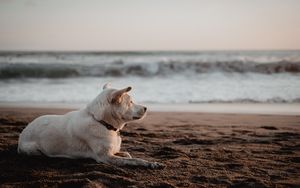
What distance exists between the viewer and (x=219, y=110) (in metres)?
11.3

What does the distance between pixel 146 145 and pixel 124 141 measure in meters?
0.56

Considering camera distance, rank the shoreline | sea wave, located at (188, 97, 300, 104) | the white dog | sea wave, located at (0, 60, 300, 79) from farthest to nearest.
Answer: sea wave, located at (0, 60, 300, 79), sea wave, located at (188, 97, 300, 104), the shoreline, the white dog

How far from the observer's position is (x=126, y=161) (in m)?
5.08

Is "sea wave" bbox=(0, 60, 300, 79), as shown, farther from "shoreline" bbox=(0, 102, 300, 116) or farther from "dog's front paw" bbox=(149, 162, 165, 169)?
"dog's front paw" bbox=(149, 162, 165, 169)

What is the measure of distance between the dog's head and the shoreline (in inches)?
235

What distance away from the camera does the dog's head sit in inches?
203

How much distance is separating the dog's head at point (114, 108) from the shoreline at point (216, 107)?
19.6 ft

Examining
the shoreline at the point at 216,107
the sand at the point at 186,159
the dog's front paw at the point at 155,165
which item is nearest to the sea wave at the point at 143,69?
the shoreline at the point at 216,107

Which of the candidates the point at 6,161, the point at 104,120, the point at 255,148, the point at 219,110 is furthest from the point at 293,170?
the point at 219,110

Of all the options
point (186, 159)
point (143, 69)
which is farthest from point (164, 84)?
point (186, 159)

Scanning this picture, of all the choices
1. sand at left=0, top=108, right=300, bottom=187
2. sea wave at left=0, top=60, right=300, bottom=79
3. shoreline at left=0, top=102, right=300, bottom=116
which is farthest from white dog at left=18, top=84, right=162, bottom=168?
sea wave at left=0, top=60, right=300, bottom=79

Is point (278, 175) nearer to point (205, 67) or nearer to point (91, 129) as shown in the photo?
point (91, 129)

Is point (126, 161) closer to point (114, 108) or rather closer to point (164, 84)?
point (114, 108)

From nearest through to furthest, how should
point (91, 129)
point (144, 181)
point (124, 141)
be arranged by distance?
point (144, 181), point (91, 129), point (124, 141)
